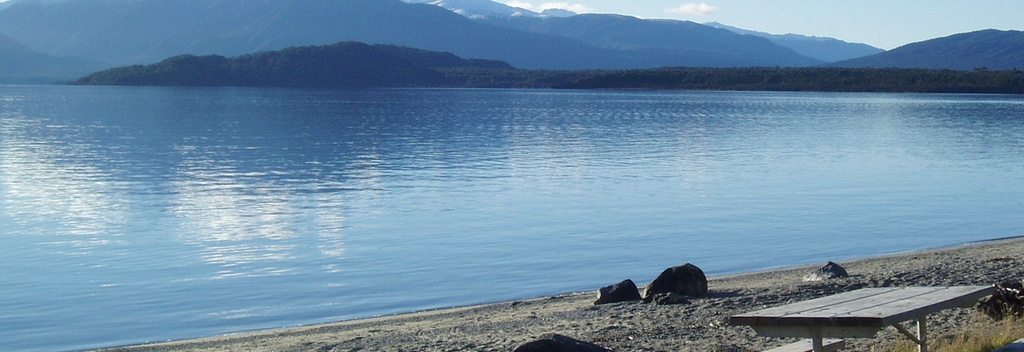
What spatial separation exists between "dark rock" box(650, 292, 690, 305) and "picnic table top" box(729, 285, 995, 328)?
3.57 metres

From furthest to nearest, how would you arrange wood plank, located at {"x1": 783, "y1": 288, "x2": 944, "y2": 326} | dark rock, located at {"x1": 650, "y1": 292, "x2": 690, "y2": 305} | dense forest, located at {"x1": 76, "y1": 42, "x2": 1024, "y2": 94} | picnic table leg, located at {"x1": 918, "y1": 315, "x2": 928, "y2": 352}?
1. dense forest, located at {"x1": 76, "y1": 42, "x2": 1024, "y2": 94}
2. dark rock, located at {"x1": 650, "y1": 292, "x2": 690, "y2": 305}
3. picnic table leg, located at {"x1": 918, "y1": 315, "x2": 928, "y2": 352}
4. wood plank, located at {"x1": 783, "y1": 288, "x2": 944, "y2": 326}

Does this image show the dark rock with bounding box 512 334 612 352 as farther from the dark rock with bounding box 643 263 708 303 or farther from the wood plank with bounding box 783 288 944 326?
the dark rock with bounding box 643 263 708 303

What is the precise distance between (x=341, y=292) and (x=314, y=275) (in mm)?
1095

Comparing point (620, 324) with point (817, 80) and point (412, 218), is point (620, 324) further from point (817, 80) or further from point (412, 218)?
point (817, 80)

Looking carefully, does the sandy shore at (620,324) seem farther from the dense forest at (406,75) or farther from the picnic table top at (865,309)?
the dense forest at (406,75)

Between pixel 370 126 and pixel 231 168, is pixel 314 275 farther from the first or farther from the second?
pixel 370 126

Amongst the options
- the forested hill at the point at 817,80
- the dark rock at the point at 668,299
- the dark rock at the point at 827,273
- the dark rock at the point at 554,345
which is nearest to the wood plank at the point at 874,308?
the dark rock at the point at 554,345

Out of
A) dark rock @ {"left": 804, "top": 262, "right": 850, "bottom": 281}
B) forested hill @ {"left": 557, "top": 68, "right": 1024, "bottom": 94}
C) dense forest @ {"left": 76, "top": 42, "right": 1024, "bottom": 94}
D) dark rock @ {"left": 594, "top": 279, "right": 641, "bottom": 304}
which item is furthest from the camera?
dense forest @ {"left": 76, "top": 42, "right": 1024, "bottom": 94}

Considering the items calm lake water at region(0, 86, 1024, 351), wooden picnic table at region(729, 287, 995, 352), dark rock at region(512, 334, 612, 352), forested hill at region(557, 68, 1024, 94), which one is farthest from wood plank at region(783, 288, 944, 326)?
forested hill at region(557, 68, 1024, 94)

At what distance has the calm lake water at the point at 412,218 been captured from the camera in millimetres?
11930

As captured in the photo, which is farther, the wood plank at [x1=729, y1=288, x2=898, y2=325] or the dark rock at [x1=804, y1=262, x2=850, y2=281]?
the dark rock at [x1=804, y1=262, x2=850, y2=281]

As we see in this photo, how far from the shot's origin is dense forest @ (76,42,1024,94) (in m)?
154

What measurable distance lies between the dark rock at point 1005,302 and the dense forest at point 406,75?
144 meters

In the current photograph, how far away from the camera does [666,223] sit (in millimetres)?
17766
